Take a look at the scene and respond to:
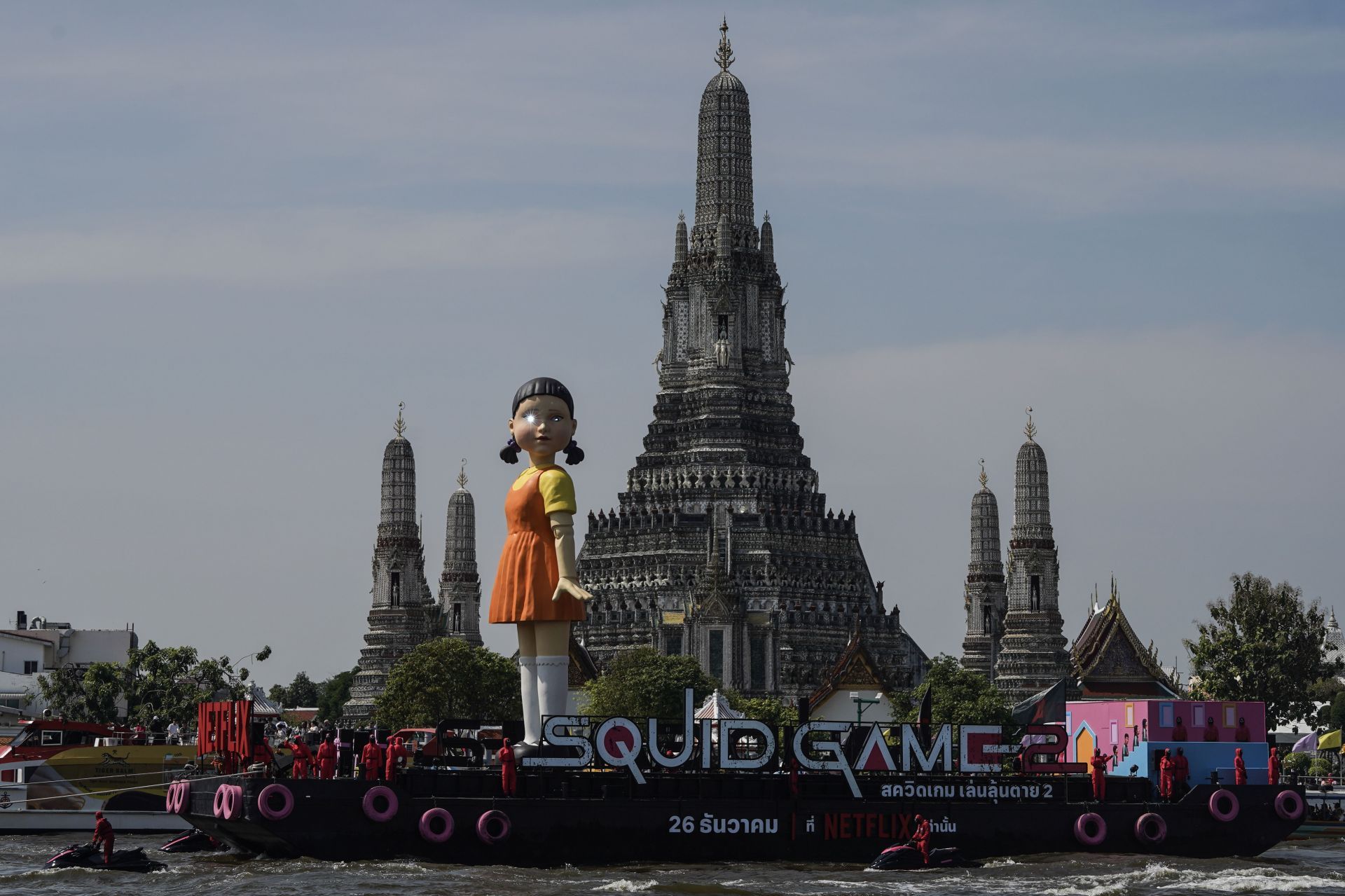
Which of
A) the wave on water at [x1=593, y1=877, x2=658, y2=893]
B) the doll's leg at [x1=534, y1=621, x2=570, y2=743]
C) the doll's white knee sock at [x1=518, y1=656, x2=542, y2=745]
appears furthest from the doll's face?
the wave on water at [x1=593, y1=877, x2=658, y2=893]

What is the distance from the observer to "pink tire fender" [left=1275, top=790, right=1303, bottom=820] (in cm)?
7788

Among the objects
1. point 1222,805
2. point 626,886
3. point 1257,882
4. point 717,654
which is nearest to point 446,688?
point 717,654

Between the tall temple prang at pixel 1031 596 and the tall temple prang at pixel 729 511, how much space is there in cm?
779

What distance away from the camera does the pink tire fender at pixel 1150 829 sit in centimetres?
7650

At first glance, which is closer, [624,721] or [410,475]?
[624,721]

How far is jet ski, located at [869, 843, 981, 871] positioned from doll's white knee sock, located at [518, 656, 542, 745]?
10.6 metres

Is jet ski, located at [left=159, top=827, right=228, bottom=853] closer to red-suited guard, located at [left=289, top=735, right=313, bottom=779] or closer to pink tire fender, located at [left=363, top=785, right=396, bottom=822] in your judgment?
red-suited guard, located at [left=289, top=735, right=313, bottom=779]

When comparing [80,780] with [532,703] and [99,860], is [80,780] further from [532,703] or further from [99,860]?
[532,703]

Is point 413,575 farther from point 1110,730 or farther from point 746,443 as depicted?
point 1110,730

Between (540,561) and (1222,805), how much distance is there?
22.6 m

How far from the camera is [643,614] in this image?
530 ft

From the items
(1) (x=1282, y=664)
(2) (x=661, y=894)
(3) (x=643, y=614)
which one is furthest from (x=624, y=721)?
(3) (x=643, y=614)

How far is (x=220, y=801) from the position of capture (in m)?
72.1

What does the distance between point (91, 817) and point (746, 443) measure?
82944 millimetres
